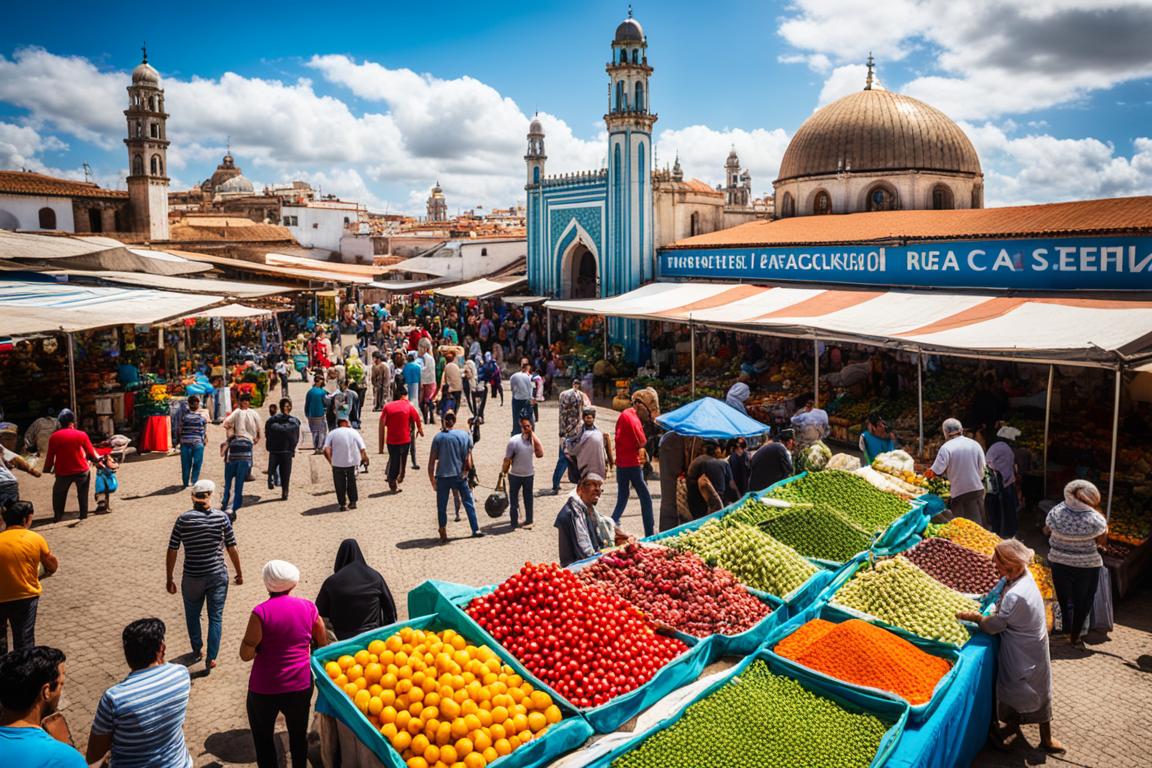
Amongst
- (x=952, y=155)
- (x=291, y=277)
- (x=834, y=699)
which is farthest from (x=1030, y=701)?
(x=291, y=277)

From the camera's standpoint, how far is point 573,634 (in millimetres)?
4398

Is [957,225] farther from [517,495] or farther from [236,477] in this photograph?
[236,477]

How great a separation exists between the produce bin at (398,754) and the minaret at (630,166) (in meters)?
18.3

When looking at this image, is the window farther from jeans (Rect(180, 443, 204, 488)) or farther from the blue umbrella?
jeans (Rect(180, 443, 204, 488))

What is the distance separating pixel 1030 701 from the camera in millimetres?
4883

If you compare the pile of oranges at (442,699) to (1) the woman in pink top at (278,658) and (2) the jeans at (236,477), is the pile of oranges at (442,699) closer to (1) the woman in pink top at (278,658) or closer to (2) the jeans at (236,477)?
(1) the woman in pink top at (278,658)

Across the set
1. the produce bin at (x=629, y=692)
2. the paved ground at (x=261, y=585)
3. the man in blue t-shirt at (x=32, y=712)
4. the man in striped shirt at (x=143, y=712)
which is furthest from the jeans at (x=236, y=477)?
the man in blue t-shirt at (x=32, y=712)

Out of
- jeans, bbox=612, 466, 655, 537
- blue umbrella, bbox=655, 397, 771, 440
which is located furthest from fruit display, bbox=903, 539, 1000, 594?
jeans, bbox=612, 466, 655, 537

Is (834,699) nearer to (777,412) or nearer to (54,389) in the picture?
(777,412)

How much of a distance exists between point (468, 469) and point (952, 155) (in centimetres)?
2003

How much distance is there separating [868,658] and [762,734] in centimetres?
99

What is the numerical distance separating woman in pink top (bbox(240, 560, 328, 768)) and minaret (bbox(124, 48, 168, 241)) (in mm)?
42263

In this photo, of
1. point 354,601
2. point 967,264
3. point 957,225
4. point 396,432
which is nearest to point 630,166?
point 957,225

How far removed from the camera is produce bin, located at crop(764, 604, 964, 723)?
4203 millimetres
